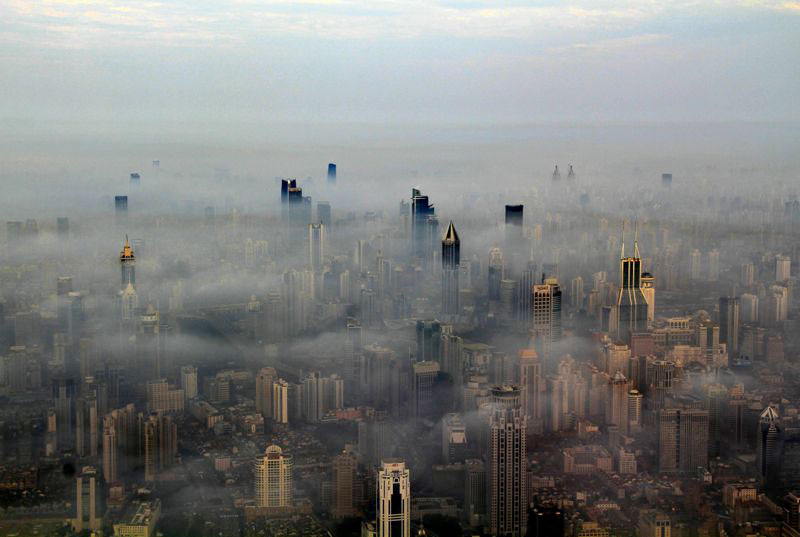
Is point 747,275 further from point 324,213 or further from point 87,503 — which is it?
point 87,503

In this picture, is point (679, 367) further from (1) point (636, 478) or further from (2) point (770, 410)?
(1) point (636, 478)

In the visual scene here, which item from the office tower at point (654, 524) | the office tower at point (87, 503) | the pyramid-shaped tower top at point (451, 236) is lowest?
the office tower at point (654, 524)

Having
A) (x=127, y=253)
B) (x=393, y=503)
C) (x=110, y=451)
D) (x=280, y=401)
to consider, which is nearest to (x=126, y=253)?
(x=127, y=253)

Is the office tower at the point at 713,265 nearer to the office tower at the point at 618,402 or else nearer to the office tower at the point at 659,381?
the office tower at the point at 659,381

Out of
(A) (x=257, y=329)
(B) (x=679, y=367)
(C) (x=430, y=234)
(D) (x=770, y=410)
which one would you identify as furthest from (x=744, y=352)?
(A) (x=257, y=329)

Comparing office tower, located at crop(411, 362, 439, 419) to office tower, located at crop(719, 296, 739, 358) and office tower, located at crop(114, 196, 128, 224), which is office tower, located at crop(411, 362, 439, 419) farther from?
office tower, located at crop(114, 196, 128, 224)

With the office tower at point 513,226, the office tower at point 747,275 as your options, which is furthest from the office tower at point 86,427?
the office tower at point 747,275
